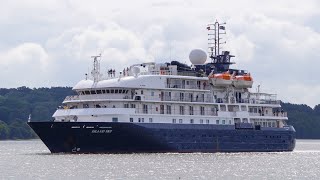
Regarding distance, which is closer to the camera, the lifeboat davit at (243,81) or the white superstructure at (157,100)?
the white superstructure at (157,100)

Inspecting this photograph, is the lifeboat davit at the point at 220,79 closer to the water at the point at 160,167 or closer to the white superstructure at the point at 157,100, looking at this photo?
the white superstructure at the point at 157,100

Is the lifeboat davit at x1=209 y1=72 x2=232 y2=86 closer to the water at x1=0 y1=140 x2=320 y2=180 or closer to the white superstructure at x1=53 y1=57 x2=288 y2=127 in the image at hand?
the white superstructure at x1=53 y1=57 x2=288 y2=127

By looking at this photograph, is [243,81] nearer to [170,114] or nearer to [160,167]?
[170,114]

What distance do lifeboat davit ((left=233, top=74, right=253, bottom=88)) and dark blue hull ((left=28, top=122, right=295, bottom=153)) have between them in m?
5.61

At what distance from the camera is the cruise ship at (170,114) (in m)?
85.1

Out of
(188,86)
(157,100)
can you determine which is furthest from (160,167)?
(188,86)

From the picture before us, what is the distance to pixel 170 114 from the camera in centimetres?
9044

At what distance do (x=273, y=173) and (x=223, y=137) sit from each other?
22938mm

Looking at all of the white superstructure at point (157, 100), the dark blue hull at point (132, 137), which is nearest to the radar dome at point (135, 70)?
the white superstructure at point (157, 100)

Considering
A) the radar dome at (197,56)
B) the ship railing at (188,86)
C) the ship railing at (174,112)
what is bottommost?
the ship railing at (174,112)

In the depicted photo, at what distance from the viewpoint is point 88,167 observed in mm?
73250

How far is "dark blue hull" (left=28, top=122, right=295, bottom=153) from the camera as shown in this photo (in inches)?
3310

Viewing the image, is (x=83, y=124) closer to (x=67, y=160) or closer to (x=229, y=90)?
(x=67, y=160)

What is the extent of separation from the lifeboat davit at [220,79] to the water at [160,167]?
8.17 metres
